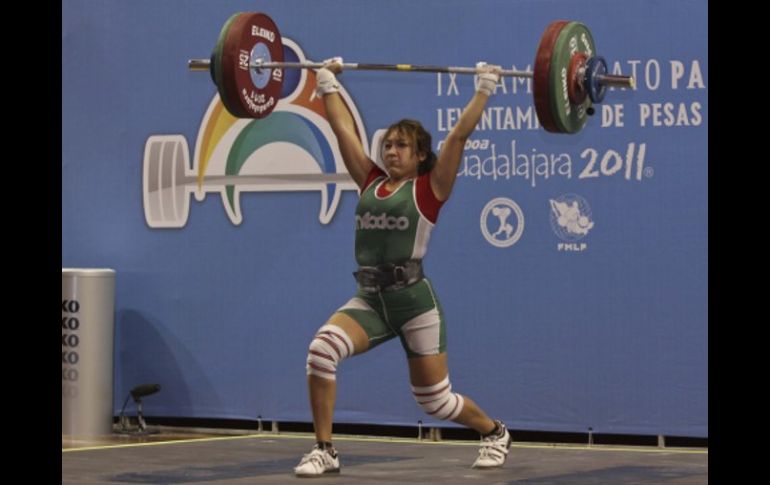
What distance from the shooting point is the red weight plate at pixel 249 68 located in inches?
198

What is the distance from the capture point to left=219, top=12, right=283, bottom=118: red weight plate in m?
5.03

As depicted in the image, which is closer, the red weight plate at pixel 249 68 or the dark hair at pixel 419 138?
the dark hair at pixel 419 138

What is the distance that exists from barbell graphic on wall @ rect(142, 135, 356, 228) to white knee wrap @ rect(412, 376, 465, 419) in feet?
7.44

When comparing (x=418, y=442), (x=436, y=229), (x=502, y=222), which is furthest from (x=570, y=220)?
(x=418, y=442)

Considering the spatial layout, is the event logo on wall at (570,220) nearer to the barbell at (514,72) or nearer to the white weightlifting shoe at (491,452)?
the barbell at (514,72)

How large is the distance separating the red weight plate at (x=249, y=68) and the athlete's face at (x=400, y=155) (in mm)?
686

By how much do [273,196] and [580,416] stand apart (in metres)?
1.98

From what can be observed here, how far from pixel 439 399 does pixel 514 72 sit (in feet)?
4.04

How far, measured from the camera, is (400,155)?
4.76 meters

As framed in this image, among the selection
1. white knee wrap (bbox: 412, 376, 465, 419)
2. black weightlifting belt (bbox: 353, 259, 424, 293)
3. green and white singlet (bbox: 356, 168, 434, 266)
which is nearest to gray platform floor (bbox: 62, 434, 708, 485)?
white knee wrap (bbox: 412, 376, 465, 419)

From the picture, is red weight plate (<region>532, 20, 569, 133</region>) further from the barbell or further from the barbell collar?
the barbell collar

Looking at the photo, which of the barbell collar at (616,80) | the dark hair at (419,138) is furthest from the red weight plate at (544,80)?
the dark hair at (419,138)

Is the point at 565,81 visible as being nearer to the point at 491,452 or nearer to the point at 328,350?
the point at 328,350
